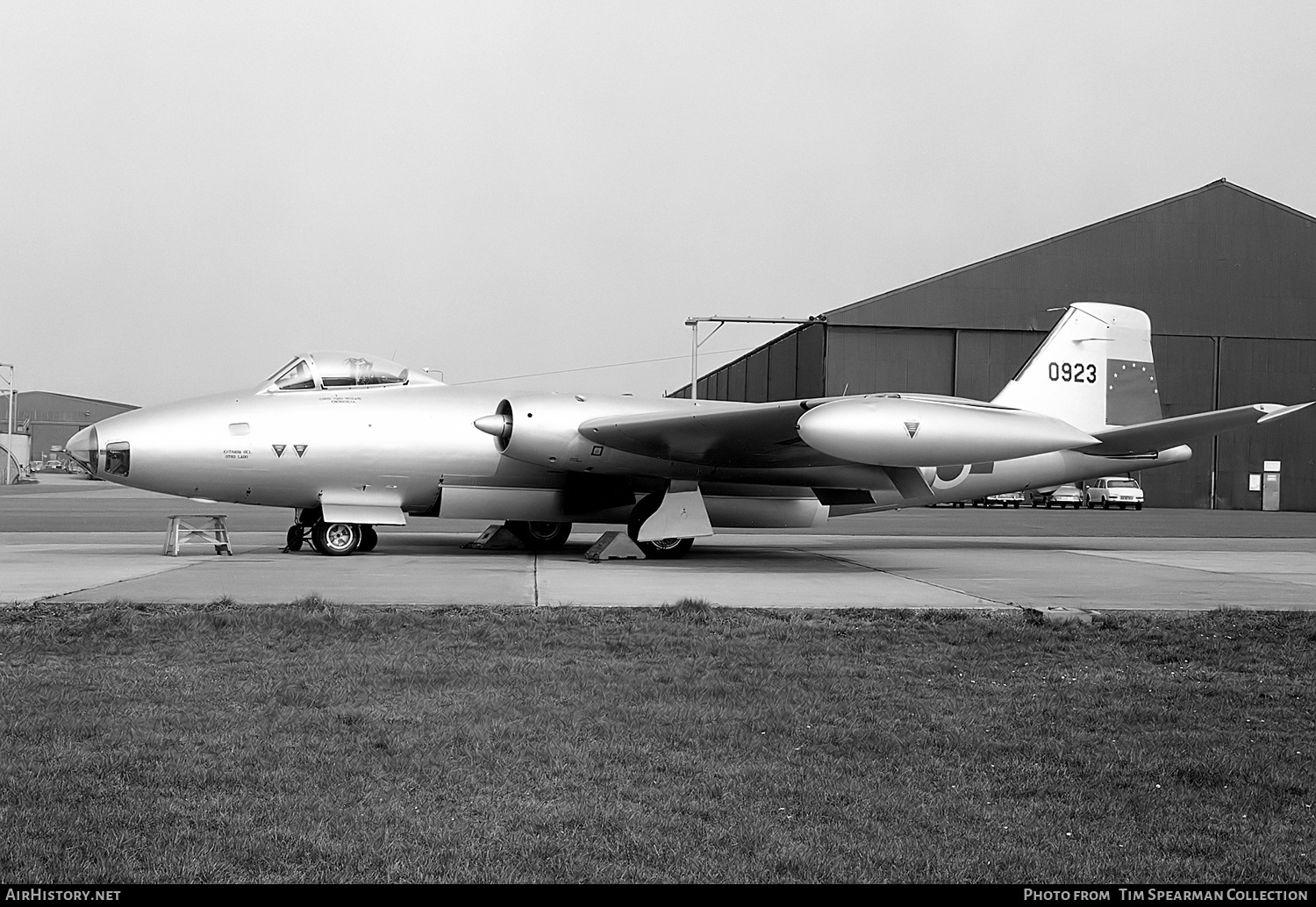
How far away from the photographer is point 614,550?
51.3 feet

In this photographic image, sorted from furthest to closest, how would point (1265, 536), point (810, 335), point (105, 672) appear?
1. point (810, 335)
2. point (1265, 536)
3. point (105, 672)

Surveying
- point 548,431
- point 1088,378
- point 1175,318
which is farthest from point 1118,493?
point 548,431

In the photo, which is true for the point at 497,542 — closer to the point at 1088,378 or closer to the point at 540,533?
the point at 540,533

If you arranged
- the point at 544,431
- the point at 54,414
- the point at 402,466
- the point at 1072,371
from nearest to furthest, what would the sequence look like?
the point at 544,431 → the point at 402,466 → the point at 1072,371 → the point at 54,414

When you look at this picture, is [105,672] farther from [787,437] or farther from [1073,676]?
[787,437]

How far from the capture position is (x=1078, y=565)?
1523 centimetres

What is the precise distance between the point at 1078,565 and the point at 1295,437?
1434 inches

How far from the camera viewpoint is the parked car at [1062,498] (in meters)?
47.9

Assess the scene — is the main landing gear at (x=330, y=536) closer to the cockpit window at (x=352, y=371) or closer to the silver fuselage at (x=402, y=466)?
the silver fuselage at (x=402, y=466)

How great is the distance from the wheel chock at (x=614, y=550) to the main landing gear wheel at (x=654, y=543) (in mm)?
107

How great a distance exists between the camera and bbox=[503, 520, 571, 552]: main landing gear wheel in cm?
1780

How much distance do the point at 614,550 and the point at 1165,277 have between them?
35.1 metres
